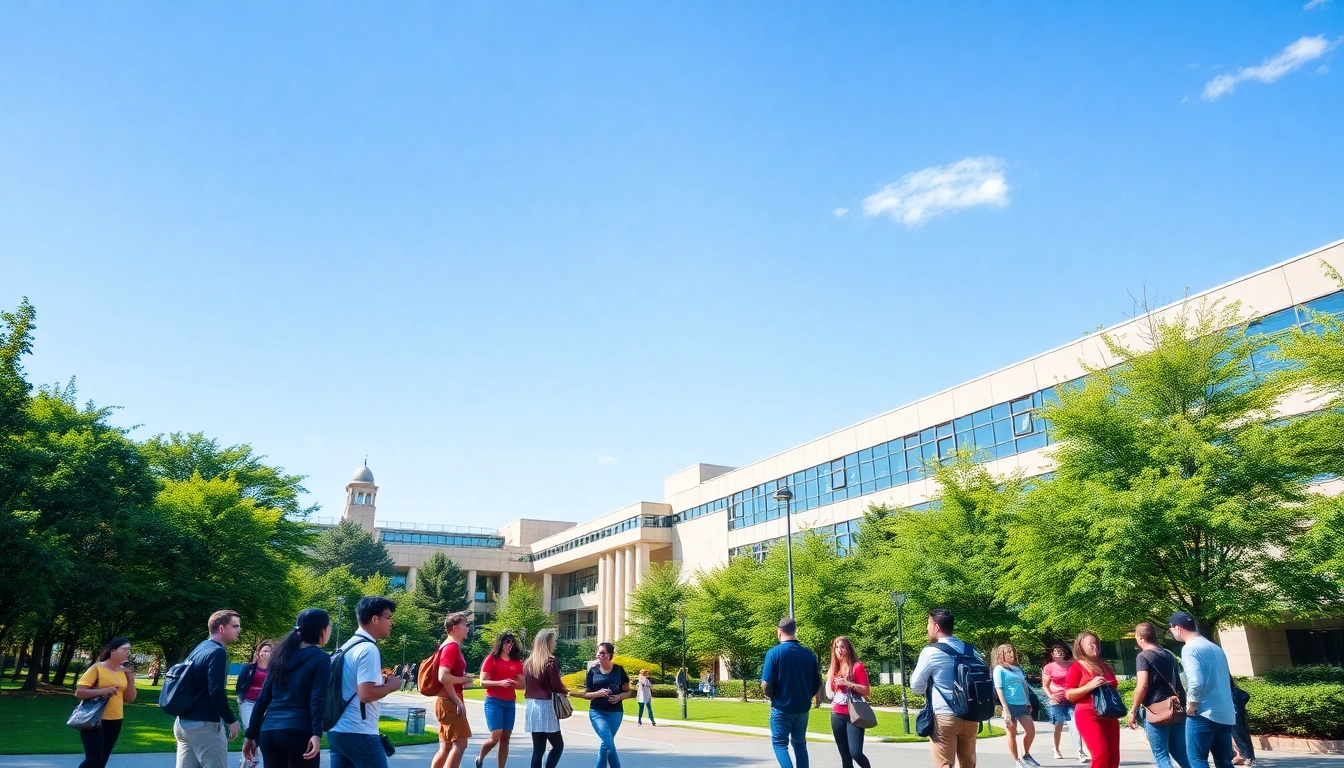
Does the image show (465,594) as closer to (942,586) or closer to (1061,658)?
(942,586)

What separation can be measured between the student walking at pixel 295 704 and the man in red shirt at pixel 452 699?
270 cm

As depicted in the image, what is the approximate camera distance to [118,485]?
30.1m

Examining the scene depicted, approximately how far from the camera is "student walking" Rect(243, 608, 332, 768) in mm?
5633

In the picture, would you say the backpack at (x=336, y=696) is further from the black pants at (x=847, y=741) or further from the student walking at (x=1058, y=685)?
the student walking at (x=1058, y=685)

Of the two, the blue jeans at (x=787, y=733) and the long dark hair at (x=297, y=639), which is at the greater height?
the long dark hair at (x=297, y=639)

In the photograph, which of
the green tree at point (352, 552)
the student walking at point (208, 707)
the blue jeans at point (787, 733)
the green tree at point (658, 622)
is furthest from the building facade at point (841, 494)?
the student walking at point (208, 707)

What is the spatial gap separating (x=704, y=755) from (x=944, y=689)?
336 inches

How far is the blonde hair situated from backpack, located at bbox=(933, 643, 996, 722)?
3.98 m

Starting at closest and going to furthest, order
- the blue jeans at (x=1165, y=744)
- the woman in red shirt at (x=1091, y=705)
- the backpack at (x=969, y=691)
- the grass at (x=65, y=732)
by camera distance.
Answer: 1. the backpack at (x=969, y=691)
2. the woman in red shirt at (x=1091, y=705)
3. the blue jeans at (x=1165, y=744)
4. the grass at (x=65, y=732)

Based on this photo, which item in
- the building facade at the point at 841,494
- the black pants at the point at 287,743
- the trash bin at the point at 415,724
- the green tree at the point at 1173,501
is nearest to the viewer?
the black pants at the point at 287,743

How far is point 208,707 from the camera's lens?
7.33 m

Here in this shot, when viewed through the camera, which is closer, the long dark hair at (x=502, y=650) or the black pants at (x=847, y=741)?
the long dark hair at (x=502, y=650)

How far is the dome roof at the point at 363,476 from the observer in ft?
339

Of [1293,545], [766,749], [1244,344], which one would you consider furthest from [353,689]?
[1244,344]
